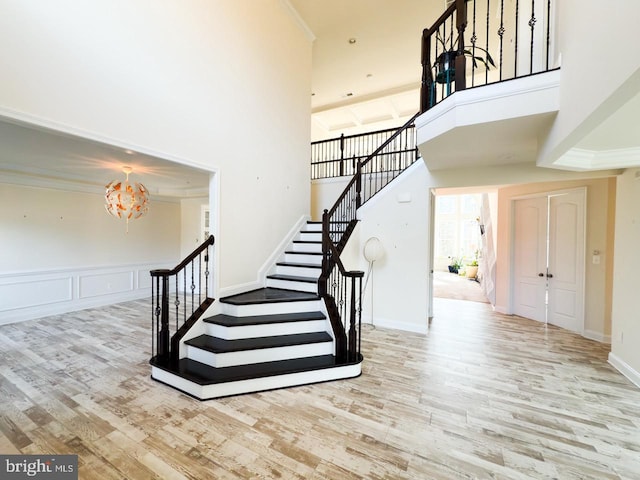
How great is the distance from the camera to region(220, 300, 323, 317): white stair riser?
3.39 meters

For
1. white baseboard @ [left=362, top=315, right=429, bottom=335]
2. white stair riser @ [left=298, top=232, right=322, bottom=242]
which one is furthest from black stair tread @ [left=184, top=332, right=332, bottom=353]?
white stair riser @ [left=298, top=232, right=322, bottom=242]

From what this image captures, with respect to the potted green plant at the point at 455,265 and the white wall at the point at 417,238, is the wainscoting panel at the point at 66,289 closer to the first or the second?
the white wall at the point at 417,238

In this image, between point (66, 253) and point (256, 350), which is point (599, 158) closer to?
point (256, 350)

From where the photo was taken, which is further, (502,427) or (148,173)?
(148,173)

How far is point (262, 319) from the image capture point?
10.8 ft

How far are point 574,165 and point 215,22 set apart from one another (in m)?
4.55

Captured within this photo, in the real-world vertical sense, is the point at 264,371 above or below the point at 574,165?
below

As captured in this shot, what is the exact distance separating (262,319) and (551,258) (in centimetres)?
528

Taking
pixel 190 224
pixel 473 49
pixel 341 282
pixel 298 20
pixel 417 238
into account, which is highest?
pixel 298 20

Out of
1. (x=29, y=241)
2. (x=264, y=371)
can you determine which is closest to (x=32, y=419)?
(x=264, y=371)

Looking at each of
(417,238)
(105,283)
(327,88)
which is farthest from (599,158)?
(105,283)

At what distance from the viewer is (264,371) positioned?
2775 millimetres

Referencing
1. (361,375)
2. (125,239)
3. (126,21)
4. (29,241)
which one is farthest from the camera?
(125,239)

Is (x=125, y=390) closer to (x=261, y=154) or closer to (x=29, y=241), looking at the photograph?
(x=261, y=154)
